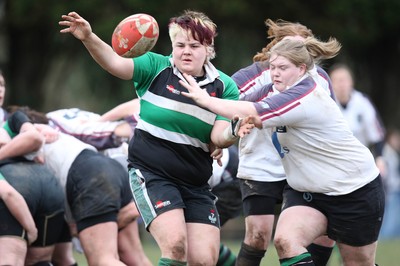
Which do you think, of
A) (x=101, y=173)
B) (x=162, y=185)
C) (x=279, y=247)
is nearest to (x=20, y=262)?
(x=101, y=173)

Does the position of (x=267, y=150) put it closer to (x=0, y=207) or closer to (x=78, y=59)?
(x=0, y=207)

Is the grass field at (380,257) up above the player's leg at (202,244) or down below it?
below

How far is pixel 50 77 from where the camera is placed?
2150 cm

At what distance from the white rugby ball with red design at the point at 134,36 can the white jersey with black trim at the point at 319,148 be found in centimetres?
86

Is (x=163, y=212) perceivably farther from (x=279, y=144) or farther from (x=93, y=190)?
(x=93, y=190)

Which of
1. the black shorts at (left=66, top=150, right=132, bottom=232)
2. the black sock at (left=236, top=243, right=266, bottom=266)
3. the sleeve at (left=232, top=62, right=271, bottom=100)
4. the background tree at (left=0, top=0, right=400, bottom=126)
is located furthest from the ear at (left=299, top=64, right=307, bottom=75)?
the background tree at (left=0, top=0, right=400, bottom=126)

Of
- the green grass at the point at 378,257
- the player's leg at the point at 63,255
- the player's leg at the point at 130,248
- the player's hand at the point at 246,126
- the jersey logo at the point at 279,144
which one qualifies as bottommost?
the green grass at the point at 378,257

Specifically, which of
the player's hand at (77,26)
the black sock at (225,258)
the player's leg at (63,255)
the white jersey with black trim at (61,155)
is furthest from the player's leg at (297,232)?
the player's leg at (63,255)

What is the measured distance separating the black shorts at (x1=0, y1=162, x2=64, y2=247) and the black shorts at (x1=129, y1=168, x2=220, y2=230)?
1281 millimetres

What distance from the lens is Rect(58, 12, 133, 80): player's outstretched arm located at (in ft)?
18.5

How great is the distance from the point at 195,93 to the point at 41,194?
1.99 m

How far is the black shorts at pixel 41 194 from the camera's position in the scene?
7.16m

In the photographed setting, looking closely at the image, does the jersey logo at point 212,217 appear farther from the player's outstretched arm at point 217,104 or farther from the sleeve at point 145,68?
the sleeve at point 145,68

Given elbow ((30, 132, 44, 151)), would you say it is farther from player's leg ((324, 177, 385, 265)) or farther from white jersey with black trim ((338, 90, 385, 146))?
white jersey with black trim ((338, 90, 385, 146))
